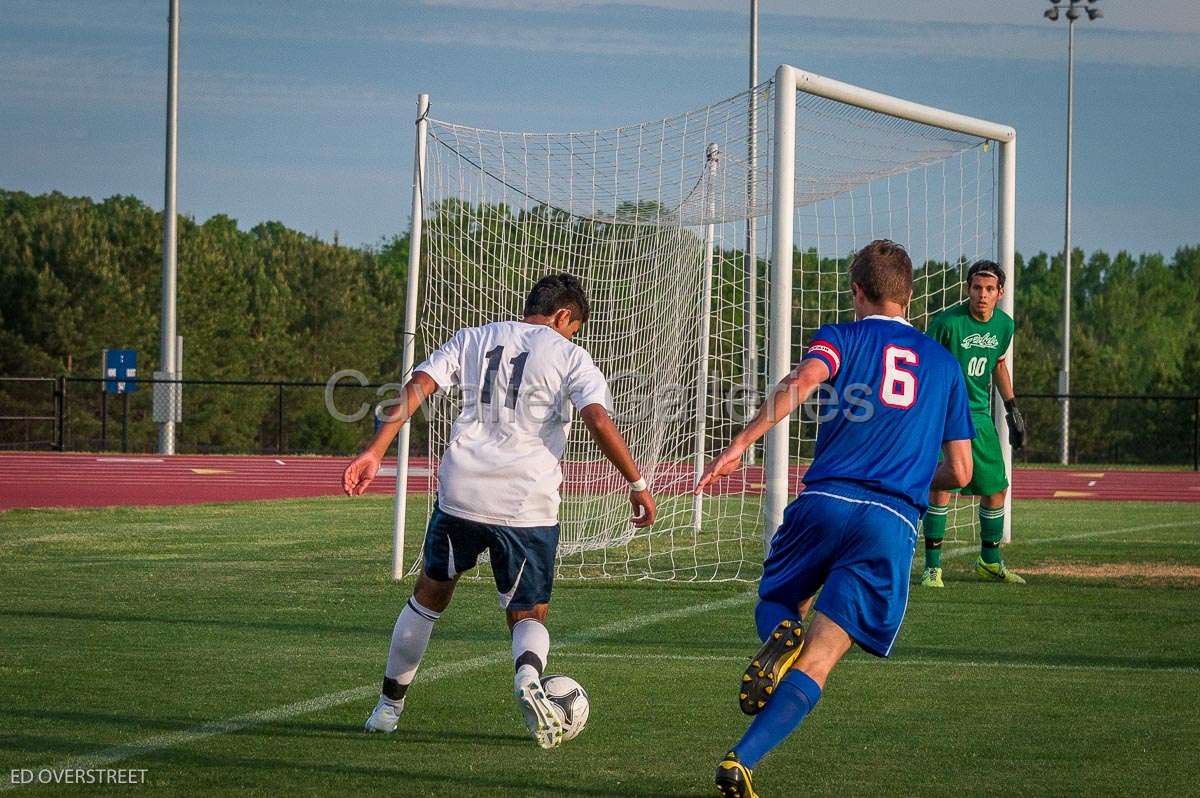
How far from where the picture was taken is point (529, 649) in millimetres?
5363

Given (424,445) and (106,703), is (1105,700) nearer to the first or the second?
(106,703)

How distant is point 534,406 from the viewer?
Answer: 5.53 metres

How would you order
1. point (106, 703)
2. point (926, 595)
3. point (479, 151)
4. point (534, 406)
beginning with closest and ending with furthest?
point (534, 406)
point (106, 703)
point (926, 595)
point (479, 151)

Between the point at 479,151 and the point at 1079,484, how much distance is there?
19.0 meters

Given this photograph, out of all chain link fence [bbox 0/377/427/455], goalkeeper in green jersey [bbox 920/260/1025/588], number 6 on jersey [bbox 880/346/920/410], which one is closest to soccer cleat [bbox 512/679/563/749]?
number 6 on jersey [bbox 880/346/920/410]

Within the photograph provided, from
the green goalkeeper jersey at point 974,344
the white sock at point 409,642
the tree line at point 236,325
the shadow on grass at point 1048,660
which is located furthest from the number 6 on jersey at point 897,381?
the tree line at point 236,325

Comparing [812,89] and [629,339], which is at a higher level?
[812,89]

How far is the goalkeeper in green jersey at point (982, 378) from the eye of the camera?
406 inches

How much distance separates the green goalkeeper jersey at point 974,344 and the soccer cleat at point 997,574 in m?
1.26

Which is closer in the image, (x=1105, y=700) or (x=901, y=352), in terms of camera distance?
(x=901, y=352)

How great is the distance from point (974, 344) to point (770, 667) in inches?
250

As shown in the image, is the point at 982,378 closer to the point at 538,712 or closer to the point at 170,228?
the point at 538,712

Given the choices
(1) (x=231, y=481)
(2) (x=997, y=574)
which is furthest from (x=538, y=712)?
(1) (x=231, y=481)

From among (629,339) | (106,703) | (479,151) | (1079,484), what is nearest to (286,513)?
(629,339)
